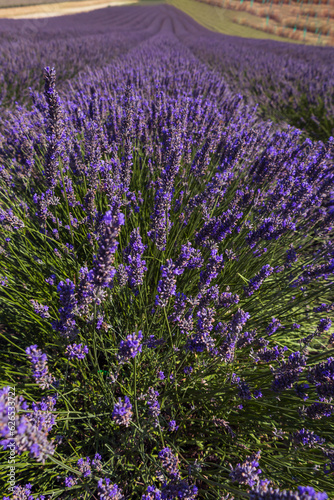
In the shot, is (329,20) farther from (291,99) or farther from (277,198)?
(277,198)

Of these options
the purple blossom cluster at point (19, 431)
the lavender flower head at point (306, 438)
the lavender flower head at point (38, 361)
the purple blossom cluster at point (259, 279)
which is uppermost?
the purple blossom cluster at point (259, 279)

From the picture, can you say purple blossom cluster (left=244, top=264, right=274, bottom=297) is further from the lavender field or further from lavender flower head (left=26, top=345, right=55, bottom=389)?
lavender flower head (left=26, top=345, right=55, bottom=389)

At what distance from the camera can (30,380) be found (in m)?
1.75

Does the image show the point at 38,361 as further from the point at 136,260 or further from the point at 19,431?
the point at 136,260

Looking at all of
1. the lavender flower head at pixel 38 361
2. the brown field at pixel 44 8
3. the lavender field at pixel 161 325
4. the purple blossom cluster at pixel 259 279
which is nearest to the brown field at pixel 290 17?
the brown field at pixel 44 8

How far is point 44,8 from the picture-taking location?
83.0 ft

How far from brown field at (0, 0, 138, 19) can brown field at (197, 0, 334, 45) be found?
22381 millimetres

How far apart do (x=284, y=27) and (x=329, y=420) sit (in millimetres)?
46445

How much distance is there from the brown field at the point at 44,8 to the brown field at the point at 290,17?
2238 centimetres

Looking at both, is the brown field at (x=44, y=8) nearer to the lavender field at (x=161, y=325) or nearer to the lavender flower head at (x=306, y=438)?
the lavender field at (x=161, y=325)

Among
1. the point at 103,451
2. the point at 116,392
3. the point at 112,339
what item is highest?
the point at 112,339

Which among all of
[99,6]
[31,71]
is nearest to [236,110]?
[31,71]

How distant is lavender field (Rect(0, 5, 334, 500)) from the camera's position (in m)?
1.10

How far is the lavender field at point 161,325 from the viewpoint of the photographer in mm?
1098
